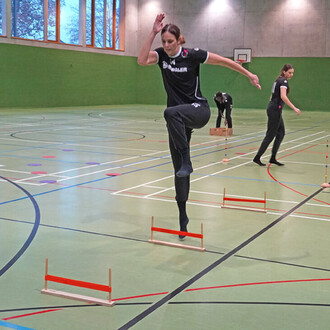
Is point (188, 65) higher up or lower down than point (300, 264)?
higher up

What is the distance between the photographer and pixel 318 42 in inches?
1235

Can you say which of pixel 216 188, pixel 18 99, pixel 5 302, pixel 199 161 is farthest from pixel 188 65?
pixel 18 99

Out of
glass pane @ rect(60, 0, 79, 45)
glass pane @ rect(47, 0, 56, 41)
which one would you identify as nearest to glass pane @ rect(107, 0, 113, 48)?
glass pane @ rect(60, 0, 79, 45)

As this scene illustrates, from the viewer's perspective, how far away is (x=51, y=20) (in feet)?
95.3

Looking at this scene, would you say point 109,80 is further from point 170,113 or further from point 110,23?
point 170,113

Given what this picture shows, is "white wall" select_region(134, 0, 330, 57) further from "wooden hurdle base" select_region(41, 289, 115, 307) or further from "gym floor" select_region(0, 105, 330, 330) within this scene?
"wooden hurdle base" select_region(41, 289, 115, 307)

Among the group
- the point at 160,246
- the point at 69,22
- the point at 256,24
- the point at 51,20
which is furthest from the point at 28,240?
the point at 256,24

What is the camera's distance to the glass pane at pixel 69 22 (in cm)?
2988

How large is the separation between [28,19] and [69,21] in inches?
123

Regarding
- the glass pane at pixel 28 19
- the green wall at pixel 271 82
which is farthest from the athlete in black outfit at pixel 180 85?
the green wall at pixel 271 82

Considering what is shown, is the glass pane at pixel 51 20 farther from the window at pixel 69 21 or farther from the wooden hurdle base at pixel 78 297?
the wooden hurdle base at pixel 78 297

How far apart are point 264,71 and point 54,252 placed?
97.1 feet

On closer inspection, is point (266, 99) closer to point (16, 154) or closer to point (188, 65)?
point (16, 154)

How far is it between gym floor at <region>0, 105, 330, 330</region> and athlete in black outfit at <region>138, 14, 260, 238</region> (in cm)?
84
